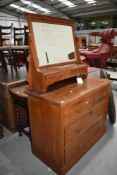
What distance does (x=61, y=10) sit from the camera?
11.6 m

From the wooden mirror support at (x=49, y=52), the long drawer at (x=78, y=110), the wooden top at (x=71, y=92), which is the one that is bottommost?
the long drawer at (x=78, y=110)

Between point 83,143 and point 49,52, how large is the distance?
1061 millimetres

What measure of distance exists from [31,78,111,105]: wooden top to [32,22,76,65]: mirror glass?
0.31 m

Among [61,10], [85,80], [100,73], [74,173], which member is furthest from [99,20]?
[74,173]

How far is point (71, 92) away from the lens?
156 centimetres

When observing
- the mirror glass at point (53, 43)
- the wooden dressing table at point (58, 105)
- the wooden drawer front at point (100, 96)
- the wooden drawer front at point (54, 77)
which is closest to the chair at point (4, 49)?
the mirror glass at point (53, 43)

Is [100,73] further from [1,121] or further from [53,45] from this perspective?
[1,121]

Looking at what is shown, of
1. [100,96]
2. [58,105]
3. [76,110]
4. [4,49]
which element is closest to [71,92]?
[76,110]

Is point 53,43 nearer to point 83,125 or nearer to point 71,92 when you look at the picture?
point 71,92

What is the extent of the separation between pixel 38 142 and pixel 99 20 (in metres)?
12.6

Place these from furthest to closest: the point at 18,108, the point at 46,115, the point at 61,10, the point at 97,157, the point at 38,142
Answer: the point at 61,10
the point at 18,108
the point at 97,157
the point at 38,142
the point at 46,115

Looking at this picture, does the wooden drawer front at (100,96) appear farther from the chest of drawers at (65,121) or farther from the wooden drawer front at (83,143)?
the wooden drawer front at (83,143)

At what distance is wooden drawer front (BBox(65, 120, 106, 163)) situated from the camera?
1584mm

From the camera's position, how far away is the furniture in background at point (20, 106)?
1.98m
